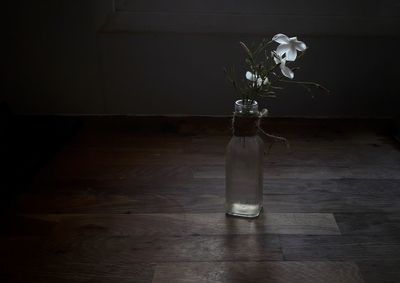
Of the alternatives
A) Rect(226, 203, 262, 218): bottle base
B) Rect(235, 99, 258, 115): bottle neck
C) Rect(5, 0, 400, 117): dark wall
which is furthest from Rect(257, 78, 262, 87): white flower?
Rect(5, 0, 400, 117): dark wall

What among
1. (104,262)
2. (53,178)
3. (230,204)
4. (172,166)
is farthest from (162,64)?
(104,262)

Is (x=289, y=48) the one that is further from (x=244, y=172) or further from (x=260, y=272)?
(x=260, y=272)

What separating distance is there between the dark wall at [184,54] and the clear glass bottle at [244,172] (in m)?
0.73

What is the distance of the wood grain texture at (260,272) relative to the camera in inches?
31.9

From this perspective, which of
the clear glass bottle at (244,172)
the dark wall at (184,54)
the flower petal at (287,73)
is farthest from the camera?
the dark wall at (184,54)

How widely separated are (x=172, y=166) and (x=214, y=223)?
328 millimetres

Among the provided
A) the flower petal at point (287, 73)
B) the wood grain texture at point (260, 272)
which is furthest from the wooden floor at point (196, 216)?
the flower petal at point (287, 73)

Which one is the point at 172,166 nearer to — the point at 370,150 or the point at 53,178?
the point at 53,178

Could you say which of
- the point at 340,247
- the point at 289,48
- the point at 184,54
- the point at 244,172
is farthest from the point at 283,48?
the point at 184,54

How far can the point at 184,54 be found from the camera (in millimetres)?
1600

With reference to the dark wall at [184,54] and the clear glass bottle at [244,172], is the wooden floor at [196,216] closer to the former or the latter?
the clear glass bottle at [244,172]

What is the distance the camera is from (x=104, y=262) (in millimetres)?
857

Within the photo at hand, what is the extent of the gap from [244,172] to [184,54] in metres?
0.78

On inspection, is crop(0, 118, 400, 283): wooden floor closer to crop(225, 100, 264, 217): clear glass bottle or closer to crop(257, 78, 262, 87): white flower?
crop(225, 100, 264, 217): clear glass bottle
